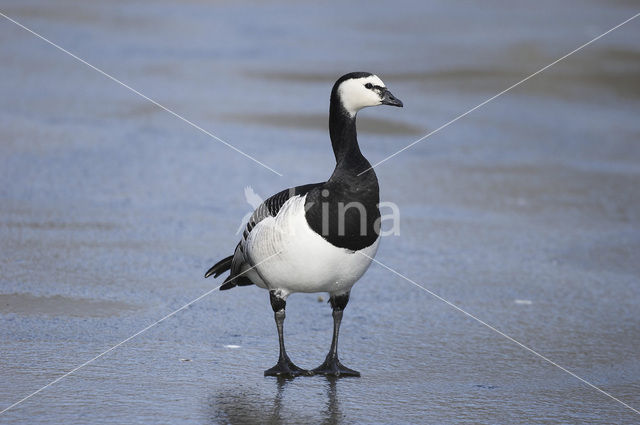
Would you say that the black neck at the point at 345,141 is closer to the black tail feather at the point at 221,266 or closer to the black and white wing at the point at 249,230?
the black and white wing at the point at 249,230

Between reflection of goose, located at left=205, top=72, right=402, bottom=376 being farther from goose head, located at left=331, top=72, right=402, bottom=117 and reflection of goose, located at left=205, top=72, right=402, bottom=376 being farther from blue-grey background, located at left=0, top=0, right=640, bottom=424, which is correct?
blue-grey background, located at left=0, top=0, right=640, bottom=424

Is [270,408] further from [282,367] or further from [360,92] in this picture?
[360,92]

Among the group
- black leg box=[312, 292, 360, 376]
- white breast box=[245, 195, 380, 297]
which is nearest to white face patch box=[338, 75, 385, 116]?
white breast box=[245, 195, 380, 297]

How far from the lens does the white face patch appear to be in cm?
539

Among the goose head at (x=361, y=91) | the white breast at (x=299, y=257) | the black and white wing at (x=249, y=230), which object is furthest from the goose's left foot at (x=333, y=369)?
the goose head at (x=361, y=91)

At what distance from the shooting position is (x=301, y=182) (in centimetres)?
909

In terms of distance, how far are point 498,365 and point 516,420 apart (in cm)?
84

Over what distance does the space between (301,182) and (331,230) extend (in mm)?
4046

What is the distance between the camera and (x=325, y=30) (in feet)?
55.1

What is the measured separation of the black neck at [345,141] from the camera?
5309 mm

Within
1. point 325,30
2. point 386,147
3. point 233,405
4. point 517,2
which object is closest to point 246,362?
point 233,405

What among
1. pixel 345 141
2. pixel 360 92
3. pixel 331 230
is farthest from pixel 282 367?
pixel 360 92

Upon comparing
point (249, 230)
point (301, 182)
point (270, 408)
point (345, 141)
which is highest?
point (345, 141)

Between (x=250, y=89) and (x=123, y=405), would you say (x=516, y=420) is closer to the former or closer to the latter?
(x=123, y=405)
